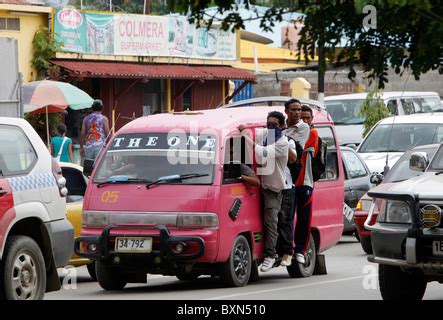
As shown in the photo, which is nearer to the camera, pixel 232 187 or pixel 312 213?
pixel 232 187

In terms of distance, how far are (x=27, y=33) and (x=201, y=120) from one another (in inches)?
625

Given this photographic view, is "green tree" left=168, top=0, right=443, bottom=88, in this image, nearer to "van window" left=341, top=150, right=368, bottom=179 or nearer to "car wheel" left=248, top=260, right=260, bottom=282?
"car wheel" left=248, top=260, right=260, bottom=282

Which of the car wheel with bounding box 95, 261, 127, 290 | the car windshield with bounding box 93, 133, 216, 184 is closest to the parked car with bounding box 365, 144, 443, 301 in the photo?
the car windshield with bounding box 93, 133, 216, 184

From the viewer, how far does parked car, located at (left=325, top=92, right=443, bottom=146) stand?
32094 millimetres

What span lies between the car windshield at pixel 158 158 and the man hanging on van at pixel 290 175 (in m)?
1.19

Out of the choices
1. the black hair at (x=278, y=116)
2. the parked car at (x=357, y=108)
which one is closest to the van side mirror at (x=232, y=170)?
the black hair at (x=278, y=116)

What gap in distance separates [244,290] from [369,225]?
197 centimetres

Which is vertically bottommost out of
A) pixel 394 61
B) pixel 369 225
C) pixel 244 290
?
pixel 244 290

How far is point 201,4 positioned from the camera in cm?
660

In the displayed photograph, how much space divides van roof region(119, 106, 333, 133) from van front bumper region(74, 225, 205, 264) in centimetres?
134

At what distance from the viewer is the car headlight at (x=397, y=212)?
11.4 metres

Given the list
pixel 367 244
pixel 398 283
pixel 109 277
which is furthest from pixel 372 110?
pixel 398 283

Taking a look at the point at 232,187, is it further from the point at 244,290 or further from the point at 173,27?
the point at 173,27
